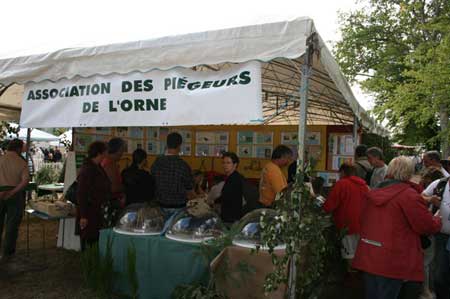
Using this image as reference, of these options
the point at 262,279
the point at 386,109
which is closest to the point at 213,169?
the point at 262,279

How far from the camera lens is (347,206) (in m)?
4.15

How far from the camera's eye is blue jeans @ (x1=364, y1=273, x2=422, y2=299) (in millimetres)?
2912

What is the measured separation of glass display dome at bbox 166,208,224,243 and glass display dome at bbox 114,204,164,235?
190 millimetres

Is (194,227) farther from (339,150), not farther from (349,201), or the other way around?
(339,150)

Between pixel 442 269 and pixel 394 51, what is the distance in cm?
2124

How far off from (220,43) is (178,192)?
1.61 metres

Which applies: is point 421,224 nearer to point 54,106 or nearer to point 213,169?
point 54,106

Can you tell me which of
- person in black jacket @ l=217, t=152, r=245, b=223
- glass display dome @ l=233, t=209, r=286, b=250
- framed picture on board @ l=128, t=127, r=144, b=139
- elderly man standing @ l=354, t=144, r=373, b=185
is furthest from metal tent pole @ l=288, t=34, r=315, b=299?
framed picture on board @ l=128, t=127, r=144, b=139

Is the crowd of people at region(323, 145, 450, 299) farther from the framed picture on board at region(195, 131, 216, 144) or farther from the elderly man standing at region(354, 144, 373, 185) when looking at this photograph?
the framed picture on board at region(195, 131, 216, 144)

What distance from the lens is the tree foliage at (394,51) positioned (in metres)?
16.4

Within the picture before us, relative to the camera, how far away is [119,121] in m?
3.56

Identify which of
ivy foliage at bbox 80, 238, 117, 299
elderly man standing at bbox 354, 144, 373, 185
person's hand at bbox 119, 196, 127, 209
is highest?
elderly man standing at bbox 354, 144, 373, 185

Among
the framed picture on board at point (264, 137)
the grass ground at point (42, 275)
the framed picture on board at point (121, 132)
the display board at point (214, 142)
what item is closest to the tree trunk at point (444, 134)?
the framed picture on board at point (264, 137)

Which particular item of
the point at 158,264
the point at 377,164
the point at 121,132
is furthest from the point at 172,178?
the point at 121,132
